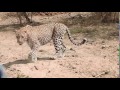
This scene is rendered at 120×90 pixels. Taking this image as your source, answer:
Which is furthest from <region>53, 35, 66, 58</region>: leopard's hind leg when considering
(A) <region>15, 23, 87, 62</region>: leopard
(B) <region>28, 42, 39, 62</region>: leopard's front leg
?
(B) <region>28, 42, 39, 62</region>: leopard's front leg

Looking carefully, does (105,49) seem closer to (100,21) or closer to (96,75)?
(96,75)

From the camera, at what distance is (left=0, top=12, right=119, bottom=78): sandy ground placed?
Answer: 916 cm

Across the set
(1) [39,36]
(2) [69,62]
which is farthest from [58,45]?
(2) [69,62]

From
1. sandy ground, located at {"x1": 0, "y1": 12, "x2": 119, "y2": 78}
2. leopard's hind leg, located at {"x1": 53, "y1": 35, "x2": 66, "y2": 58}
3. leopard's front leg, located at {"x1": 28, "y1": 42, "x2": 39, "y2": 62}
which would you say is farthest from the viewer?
leopard's hind leg, located at {"x1": 53, "y1": 35, "x2": 66, "y2": 58}

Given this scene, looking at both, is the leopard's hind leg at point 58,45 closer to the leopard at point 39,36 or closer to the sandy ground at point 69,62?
the leopard at point 39,36

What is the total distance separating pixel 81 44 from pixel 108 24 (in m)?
3.44

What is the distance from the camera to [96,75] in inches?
355

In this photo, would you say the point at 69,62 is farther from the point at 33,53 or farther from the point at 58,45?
the point at 33,53

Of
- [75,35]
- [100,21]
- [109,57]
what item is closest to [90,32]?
[75,35]

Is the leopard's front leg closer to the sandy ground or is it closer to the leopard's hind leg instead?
the sandy ground

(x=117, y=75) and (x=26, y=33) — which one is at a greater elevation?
(x=26, y=33)

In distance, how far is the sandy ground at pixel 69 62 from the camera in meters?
9.16

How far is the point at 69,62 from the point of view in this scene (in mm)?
9852

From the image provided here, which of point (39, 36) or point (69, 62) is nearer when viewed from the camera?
point (69, 62)
